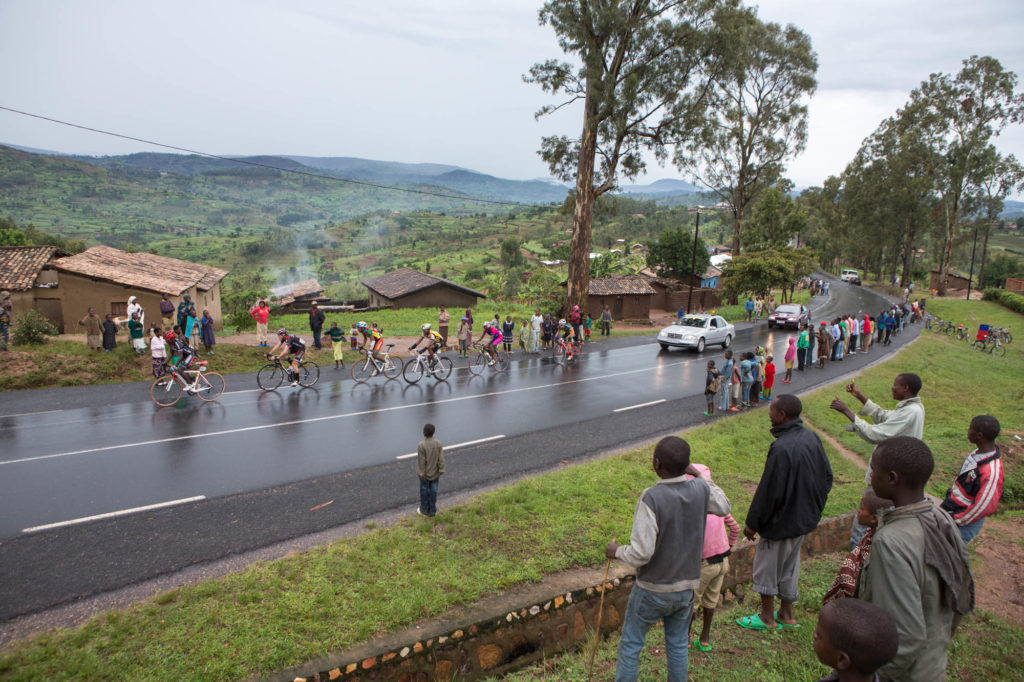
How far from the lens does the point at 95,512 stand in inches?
294

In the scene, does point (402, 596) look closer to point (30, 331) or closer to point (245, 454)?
point (245, 454)

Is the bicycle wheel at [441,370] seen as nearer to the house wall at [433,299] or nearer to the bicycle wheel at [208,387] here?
the bicycle wheel at [208,387]

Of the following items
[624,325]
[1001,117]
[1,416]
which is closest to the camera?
[1,416]

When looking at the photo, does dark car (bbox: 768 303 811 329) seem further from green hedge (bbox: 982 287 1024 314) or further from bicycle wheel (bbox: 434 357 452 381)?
bicycle wheel (bbox: 434 357 452 381)

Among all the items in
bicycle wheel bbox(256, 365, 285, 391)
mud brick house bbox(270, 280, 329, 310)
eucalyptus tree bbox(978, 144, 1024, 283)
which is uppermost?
eucalyptus tree bbox(978, 144, 1024, 283)

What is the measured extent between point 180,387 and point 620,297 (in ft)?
99.7

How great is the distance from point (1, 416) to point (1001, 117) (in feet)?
201

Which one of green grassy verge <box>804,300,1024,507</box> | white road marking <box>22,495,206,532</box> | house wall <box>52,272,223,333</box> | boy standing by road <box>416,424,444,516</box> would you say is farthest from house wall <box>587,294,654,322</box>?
white road marking <box>22,495,206,532</box>

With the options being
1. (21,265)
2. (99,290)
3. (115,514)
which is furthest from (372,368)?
Answer: (21,265)

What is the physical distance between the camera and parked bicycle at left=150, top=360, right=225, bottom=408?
1281cm

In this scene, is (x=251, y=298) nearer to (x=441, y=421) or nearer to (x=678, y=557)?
(x=441, y=421)

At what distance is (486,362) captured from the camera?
Answer: 18.0 metres

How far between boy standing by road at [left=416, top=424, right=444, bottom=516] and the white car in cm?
1743

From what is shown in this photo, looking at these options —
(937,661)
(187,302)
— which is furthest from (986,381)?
(187,302)
